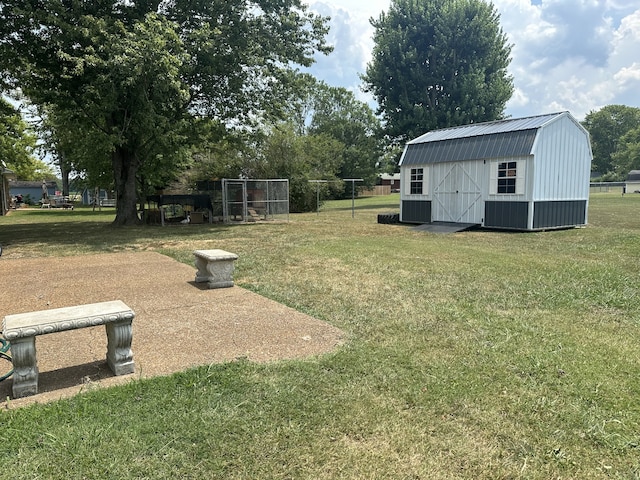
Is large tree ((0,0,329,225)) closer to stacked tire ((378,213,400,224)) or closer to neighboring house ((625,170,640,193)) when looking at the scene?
stacked tire ((378,213,400,224))

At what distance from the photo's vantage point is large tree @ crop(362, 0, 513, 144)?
31781mm

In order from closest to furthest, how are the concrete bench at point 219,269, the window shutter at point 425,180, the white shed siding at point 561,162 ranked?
the concrete bench at point 219,269 → the white shed siding at point 561,162 → the window shutter at point 425,180

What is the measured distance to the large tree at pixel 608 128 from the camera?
8294 centimetres

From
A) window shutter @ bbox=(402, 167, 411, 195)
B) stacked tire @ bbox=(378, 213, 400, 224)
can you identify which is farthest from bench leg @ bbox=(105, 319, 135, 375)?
stacked tire @ bbox=(378, 213, 400, 224)

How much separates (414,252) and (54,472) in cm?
885

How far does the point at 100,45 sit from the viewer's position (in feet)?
44.1

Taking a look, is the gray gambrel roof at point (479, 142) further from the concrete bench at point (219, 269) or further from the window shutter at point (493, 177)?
the concrete bench at point (219, 269)

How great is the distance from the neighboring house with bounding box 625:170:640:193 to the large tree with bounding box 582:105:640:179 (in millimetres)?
16723

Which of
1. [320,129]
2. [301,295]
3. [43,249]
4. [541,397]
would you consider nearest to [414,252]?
[301,295]

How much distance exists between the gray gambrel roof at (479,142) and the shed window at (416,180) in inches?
14.1

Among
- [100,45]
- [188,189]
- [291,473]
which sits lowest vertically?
[291,473]

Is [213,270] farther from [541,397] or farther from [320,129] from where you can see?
[320,129]

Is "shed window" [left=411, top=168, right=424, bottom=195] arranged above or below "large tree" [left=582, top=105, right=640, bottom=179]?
below

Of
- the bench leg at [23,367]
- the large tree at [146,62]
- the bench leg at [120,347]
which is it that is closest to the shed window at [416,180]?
the large tree at [146,62]
